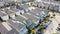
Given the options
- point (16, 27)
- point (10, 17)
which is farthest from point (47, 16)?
point (16, 27)

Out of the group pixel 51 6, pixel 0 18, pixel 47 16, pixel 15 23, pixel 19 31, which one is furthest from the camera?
pixel 51 6

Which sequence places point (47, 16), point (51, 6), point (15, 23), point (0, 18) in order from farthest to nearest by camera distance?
point (51, 6) < point (47, 16) < point (0, 18) < point (15, 23)

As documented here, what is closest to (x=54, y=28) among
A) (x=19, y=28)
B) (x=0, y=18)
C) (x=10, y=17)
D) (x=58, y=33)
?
(x=58, y=33)

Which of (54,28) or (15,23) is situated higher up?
(15,23)

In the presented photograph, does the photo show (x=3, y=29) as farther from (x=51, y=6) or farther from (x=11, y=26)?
(x=51, y=6)

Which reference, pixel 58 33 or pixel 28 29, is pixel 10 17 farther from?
pixel 58 33

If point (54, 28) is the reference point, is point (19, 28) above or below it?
above

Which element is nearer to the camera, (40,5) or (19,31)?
(19,31)

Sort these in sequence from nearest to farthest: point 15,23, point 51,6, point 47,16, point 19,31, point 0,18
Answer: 1. point 19,31
2. point 15,23
3. point 0,18
4. point 47,16
5. point 51,6

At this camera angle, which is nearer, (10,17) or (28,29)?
(28,29)
